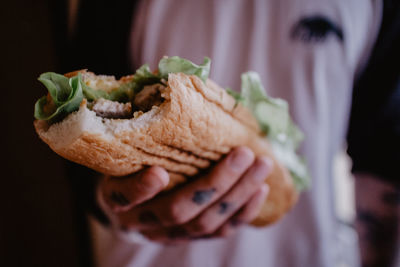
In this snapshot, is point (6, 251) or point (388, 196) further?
point (6, 251)

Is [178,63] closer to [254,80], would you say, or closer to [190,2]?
[254,80]

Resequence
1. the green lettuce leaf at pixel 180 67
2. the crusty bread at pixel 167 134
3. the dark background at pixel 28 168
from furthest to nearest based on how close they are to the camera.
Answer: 1. the dark background at pixel 28 168
2. the green lettuce leaf at pixel 180 67
3. the crusty bread at pixel 167 134

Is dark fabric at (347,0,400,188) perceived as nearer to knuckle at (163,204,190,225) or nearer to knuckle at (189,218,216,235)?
knuckle at (189,218,216,235)

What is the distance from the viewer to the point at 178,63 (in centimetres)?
67

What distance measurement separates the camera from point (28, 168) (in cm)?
202

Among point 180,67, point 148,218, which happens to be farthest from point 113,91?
point 148,218

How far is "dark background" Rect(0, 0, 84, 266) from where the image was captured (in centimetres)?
180

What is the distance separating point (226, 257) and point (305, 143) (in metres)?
0.76

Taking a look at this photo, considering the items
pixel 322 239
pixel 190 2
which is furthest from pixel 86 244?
pixel 190 2

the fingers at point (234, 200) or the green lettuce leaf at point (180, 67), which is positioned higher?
the green lettuce leaf at point (180, 67)

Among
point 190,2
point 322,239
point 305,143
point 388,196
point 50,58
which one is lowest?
point 322,239

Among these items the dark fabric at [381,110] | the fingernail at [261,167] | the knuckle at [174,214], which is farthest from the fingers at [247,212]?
the dark fabric at [381,110]

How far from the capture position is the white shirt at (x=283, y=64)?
52.6 inches

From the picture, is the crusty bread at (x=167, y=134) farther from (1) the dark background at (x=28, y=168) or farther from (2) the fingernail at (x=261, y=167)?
(1) the dark background at (x=28, y=168)
